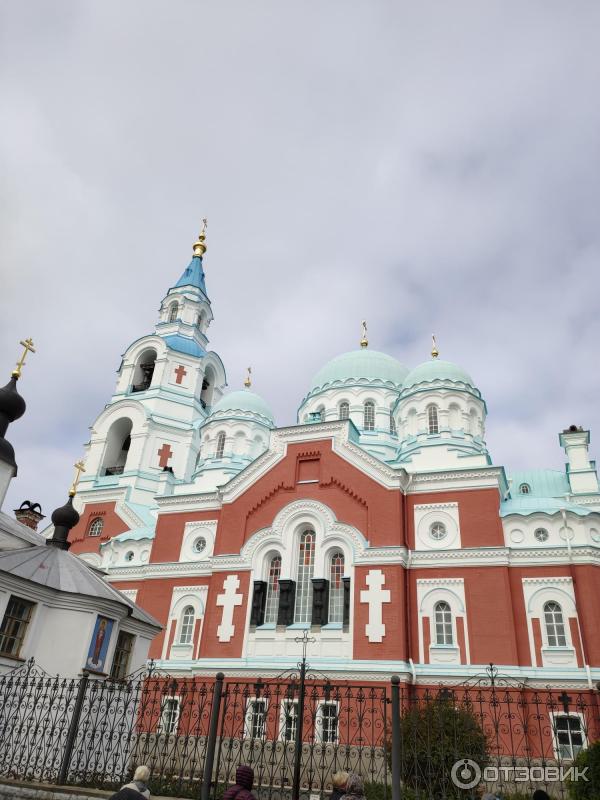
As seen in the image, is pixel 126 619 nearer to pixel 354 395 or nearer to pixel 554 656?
pixel 554 656

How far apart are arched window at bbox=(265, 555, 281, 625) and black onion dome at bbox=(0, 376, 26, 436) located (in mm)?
9342

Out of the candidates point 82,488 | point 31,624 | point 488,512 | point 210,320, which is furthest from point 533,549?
point 210,320

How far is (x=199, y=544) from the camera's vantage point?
23.0 meters

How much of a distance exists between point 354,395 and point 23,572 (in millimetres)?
19004

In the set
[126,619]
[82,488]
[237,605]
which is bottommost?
[126,619]

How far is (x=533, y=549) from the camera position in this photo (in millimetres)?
18203

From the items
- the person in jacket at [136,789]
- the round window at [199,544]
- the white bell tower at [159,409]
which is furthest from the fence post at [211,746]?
the white bell tower at [159,409]

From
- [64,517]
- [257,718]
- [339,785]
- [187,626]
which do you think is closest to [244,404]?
[187,626]

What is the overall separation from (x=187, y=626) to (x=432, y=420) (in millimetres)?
11776

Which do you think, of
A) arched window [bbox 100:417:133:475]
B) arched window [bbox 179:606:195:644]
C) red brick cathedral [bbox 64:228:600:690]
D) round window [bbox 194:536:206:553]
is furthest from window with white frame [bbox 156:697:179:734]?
arched window [bbox 100:417:133:475]

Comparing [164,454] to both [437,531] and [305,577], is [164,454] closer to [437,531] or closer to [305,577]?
[305,577]

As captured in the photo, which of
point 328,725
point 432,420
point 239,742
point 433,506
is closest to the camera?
point 328,725

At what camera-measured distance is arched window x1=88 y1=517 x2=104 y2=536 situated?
1066 inches

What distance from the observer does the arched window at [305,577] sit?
64.1ft
